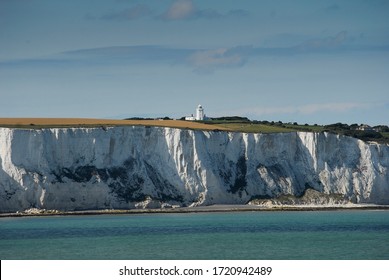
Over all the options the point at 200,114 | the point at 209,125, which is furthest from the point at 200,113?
the point at 209,125

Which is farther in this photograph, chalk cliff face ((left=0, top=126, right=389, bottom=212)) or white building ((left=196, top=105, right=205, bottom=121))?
white building ((left=196, top=105, right=205, bottom=121))

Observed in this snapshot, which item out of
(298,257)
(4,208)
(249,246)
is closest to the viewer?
(298,257)

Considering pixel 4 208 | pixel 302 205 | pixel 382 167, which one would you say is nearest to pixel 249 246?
pixel 4 208

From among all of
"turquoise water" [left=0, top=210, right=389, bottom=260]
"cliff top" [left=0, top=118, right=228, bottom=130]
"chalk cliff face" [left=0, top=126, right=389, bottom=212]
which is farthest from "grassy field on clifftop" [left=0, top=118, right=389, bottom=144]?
"turquoise water" [left=0, top=210, right=389, bottom=260]

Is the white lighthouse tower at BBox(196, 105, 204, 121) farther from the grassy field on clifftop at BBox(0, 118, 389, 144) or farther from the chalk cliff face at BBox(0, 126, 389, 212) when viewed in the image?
the chalk cliff face at BBox(0, 126, 389, 212)

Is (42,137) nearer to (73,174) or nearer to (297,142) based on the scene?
(73,174)

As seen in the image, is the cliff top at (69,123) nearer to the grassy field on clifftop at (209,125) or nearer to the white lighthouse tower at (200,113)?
the grassy field on clifftop at (209,125)
